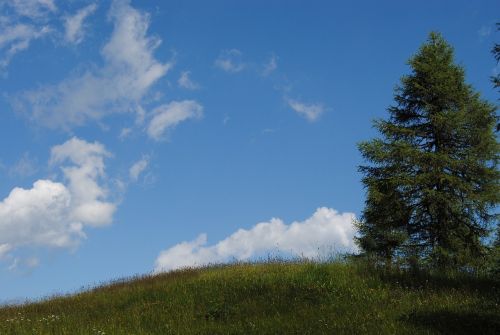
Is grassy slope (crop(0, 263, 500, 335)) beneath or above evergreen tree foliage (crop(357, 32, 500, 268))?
beneath

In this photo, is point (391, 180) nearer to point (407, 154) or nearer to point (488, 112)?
point (407, 154)

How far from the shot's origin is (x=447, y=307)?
12539 mm

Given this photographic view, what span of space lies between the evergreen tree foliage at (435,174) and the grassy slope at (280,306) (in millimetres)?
5569

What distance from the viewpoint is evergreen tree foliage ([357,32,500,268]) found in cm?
2102

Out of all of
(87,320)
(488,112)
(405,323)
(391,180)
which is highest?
(488,112)

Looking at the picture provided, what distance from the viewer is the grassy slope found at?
11.3m

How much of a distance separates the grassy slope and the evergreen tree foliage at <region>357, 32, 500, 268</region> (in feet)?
18.3

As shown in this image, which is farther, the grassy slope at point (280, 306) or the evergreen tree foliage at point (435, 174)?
the evergreen tree foliage at point (435, 174)

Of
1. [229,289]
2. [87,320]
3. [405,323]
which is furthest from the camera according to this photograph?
[229,289]

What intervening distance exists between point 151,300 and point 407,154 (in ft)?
38.5

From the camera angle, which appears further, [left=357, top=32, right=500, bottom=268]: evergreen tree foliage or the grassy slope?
[left=357, top=32, right=500, bottom=268]: evergreen tree foliage

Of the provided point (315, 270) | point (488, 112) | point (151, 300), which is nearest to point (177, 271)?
point (151, 300)

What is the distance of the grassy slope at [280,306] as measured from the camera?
11.3 meters

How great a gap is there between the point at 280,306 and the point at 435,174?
34.1 feet
